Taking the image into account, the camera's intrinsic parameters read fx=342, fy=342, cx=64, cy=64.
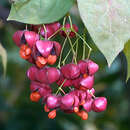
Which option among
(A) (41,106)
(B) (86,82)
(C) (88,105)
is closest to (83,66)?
(B) (86,82)

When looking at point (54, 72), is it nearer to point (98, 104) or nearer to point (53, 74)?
point (53, 74)

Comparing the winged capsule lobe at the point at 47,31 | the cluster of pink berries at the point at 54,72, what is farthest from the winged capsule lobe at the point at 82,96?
the winged capsule lobe at the point at 47,31

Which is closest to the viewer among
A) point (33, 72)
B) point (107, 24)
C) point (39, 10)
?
point (107, 24)

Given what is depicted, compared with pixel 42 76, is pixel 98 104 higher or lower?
lower

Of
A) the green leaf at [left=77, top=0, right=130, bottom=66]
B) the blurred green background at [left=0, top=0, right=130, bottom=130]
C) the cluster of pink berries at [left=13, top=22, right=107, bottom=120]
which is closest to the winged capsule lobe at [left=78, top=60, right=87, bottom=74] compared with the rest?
the cluster of pink berries at [left=13, top=22, right=107, bottom=120]

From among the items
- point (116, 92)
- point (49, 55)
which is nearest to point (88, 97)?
point (49, 55)

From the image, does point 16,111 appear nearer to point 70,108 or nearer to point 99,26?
point 70,108
